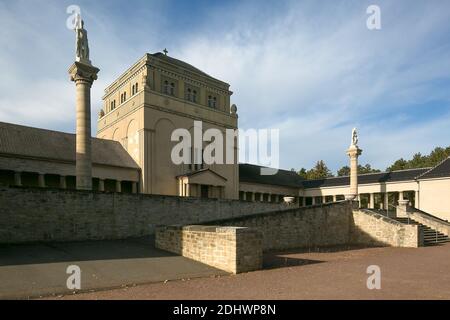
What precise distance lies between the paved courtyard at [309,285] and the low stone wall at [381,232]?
8127 millimetres

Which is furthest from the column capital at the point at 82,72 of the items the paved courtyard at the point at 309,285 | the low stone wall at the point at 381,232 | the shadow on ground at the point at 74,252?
the low stone wall at the point at 381,232

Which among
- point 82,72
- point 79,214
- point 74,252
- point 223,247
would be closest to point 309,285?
point 223,247

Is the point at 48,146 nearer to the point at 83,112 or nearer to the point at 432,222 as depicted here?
the point at 83,112

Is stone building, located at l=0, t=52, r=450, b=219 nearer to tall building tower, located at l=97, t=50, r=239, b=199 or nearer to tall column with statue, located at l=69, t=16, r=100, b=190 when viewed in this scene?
tall building tower, located at l=97, t=50, r=239, b=199

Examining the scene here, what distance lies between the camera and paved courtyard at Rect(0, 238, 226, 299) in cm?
895

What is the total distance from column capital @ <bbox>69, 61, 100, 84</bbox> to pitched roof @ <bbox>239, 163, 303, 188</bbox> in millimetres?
26241

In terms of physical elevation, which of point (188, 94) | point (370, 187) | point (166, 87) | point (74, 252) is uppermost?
point (166, 87)

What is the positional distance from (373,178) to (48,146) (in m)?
39.1

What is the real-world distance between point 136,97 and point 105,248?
22.4 meters

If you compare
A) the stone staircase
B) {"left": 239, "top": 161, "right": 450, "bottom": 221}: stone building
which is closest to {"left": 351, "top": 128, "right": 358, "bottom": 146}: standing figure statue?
{"left": 239, "top": 161, "right": 450, "bottom": 221}: stone building

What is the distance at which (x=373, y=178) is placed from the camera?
155 feet
